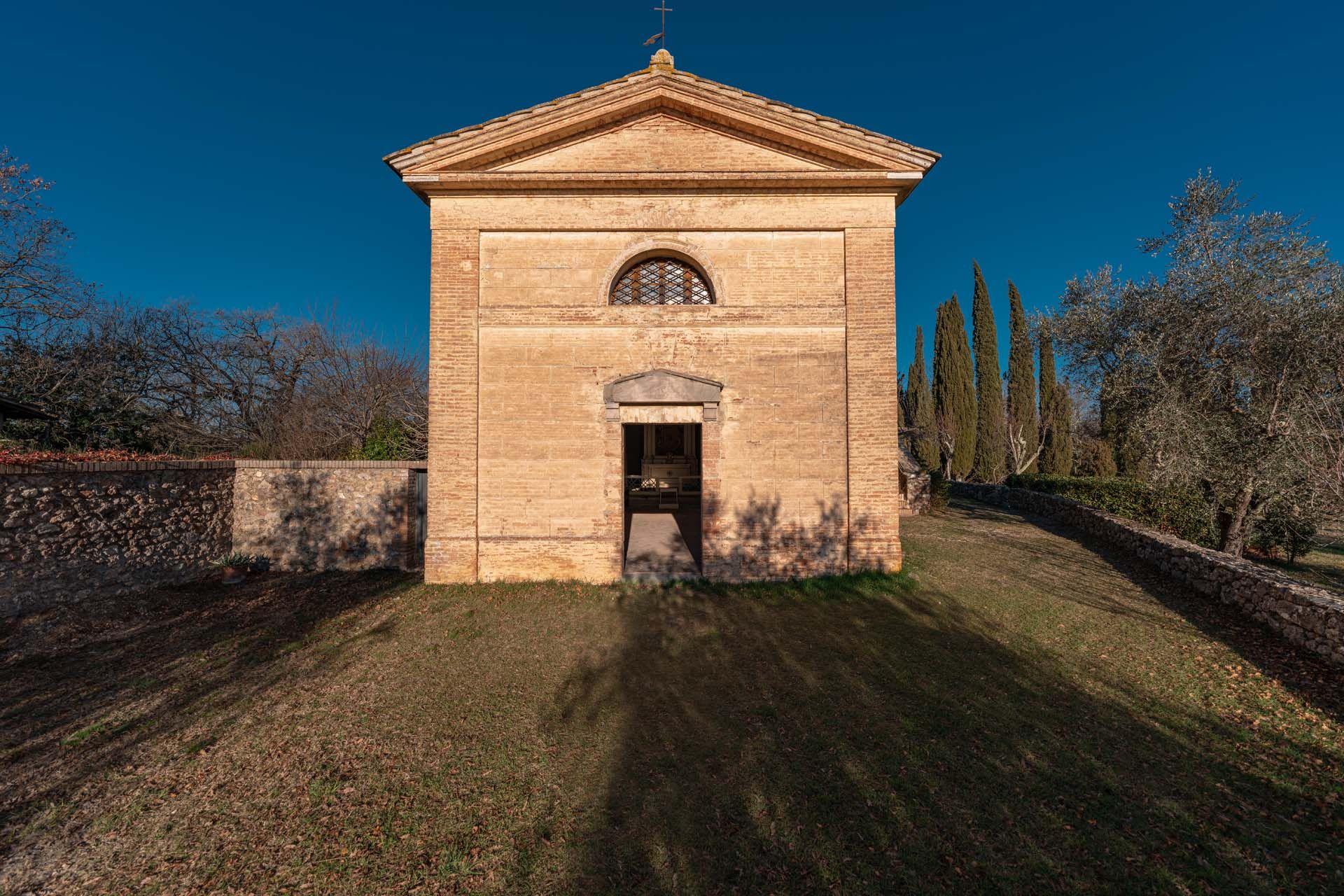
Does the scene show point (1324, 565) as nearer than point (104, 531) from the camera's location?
No

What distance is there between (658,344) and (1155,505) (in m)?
13.1

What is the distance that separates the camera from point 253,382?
15.2 m

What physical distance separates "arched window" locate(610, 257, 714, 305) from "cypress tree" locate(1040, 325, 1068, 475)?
23.4m

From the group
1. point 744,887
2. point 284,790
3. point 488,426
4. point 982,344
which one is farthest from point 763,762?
point 982,344

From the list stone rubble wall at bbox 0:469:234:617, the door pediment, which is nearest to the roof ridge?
the door pediment

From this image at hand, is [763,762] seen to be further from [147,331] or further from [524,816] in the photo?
[147,331]

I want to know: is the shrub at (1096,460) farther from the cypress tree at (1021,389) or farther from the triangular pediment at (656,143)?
the triangular pediment at (656,143)

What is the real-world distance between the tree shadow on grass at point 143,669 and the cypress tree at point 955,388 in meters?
27.9

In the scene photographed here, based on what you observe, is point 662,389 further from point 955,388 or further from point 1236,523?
point 955,388

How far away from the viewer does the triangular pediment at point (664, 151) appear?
7.92 metres

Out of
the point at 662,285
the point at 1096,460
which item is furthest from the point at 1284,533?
the point at 662,285

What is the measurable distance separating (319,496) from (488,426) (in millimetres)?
3837

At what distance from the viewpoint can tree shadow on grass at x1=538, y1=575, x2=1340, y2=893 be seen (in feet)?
9.09

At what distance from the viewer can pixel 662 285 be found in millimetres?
8188
